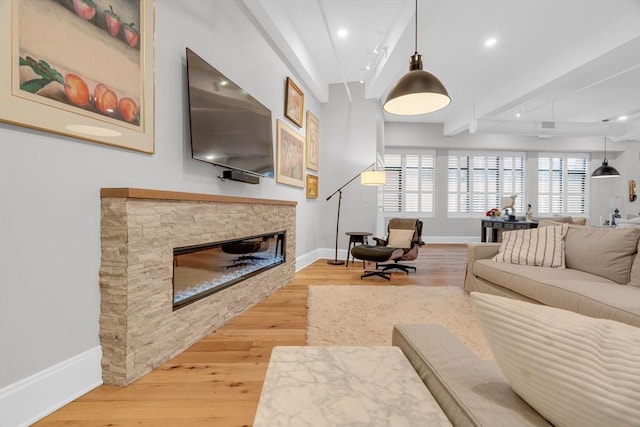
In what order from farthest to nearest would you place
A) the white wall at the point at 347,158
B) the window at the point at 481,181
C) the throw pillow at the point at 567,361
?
1. the window at the point at 481,181
2. the white wall at the point at 347,158
3. the throw pillow at the point at 567,361

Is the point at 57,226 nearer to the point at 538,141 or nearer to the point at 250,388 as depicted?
the point at 250,388

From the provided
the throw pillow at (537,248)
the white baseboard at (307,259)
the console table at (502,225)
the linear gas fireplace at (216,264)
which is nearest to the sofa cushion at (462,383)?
the linear gas fireplace at (216,264)

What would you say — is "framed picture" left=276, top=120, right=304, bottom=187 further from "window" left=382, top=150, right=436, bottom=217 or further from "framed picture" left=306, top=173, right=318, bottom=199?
"window" left=382, top=150, right=436, bottom=217

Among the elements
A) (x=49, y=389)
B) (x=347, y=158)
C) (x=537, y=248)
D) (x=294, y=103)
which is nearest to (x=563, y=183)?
(x=347, y=158)

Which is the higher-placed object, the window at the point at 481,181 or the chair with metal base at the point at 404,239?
the window at the point at 481,181

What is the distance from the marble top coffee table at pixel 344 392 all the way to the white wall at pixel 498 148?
7.98 meters

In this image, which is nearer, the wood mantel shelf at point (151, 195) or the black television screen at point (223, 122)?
the wood mantel shelf at point (151, 195)

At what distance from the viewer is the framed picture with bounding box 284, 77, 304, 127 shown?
416 centimetres

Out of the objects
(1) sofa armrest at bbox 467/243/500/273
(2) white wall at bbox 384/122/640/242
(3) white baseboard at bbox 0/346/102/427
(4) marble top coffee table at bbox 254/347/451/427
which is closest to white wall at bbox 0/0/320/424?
(3) white baseboard at bbox 0/346/102/427

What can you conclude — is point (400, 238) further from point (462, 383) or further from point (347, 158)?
point (462, 383)

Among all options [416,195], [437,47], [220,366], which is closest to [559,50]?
[437,47]

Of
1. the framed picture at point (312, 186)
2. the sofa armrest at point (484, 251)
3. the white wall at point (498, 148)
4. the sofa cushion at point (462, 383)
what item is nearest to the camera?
the sofa cushion at point (462, 383)

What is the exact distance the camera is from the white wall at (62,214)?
1.27 metres

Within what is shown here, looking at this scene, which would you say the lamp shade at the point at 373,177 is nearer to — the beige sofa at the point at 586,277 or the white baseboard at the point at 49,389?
the beige sofa at the point at 586,277
